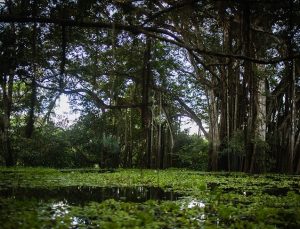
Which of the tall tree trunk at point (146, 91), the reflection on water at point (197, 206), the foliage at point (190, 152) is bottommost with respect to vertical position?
the reflection on water at point (197, 206)

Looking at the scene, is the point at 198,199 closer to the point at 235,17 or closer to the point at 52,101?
the point at 235,17

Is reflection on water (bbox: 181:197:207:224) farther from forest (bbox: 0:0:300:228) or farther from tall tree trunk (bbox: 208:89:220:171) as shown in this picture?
tall tree trunk (bbox: 208:89:220:171)

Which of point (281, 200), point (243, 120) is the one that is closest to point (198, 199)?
point (281, 200)

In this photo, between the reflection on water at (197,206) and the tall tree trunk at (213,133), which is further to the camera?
the tall tree trunk at (213,133)

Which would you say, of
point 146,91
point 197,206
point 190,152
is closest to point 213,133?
point 146,91

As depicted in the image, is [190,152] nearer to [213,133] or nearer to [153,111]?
[213,133]

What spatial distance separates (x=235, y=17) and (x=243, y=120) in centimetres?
452

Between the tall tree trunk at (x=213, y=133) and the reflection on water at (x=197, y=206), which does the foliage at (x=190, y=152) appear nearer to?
the tall tree trunk at (x=213, y=133)

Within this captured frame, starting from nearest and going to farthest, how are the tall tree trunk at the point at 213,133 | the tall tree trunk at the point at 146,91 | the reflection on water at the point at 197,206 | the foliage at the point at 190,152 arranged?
the reflection on water at the point at 197,206 < the tall tree trunk at the point at 146,91 < the tall tree trunk at the point at 213,133 < the foliage at the point at 190,152

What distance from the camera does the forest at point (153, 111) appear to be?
12.9 feet

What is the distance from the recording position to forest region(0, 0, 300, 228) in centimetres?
392

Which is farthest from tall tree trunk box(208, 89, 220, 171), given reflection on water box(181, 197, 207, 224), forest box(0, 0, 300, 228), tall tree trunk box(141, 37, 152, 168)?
reflection on water box(181, 197, 207, 224)

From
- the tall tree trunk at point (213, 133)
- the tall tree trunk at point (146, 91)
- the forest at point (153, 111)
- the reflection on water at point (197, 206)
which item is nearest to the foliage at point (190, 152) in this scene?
the forest at point (153, 111)

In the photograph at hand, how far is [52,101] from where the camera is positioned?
15289mm
